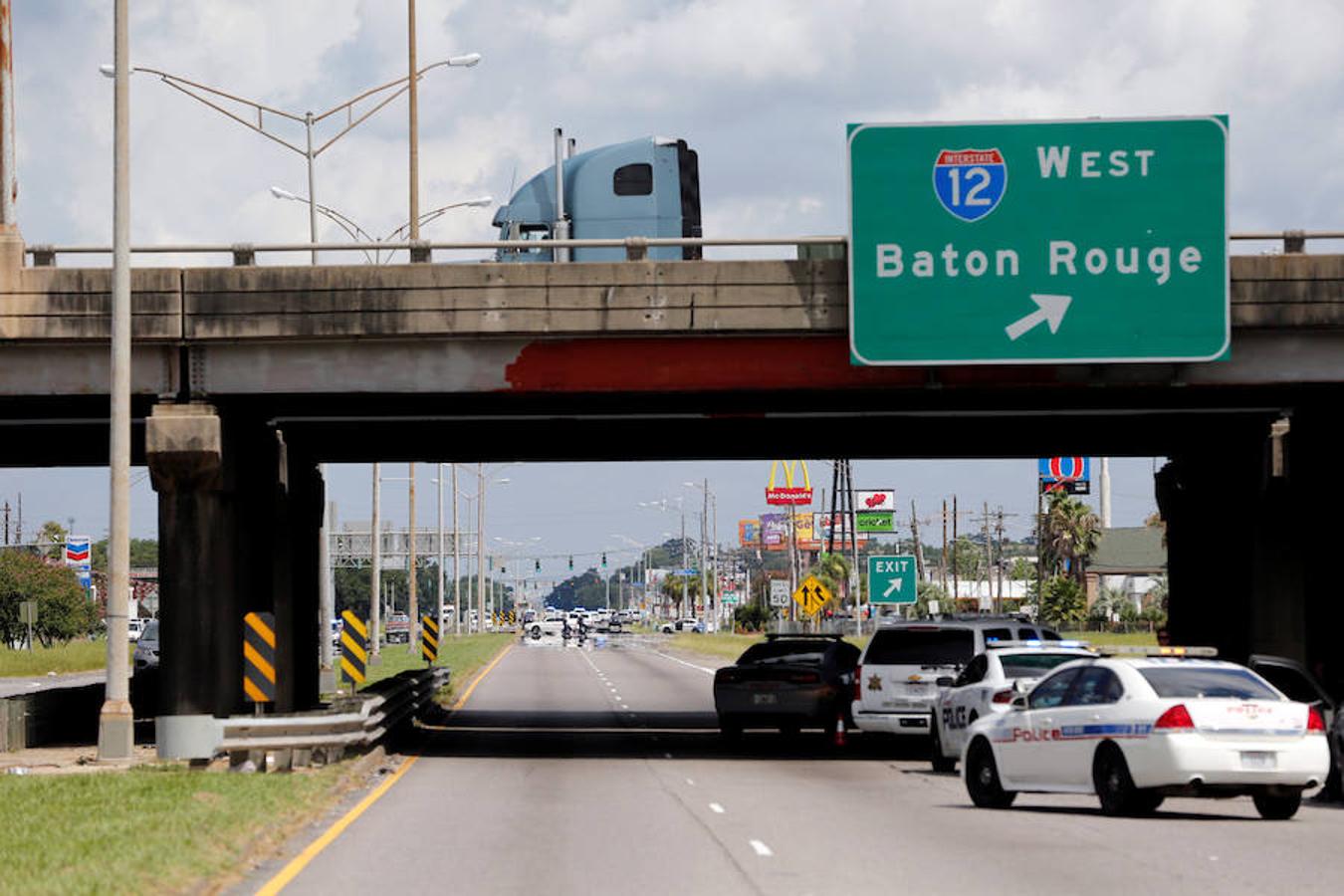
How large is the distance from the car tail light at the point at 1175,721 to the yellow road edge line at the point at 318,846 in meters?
7.44

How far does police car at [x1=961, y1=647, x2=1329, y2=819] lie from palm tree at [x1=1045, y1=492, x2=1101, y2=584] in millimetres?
127465

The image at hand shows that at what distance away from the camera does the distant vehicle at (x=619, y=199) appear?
43375 mm

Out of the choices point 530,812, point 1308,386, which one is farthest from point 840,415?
point 530,812

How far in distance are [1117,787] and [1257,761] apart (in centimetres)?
142

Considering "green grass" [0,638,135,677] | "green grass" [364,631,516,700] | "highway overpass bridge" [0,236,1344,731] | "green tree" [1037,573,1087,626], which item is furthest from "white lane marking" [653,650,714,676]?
"highway overpass bridge" [0,236,1344,731]

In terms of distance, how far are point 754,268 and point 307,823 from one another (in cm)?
1306

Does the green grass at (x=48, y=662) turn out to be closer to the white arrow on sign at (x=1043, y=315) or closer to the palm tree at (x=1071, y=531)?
the white arrow on sign at (x=1043, y=315)

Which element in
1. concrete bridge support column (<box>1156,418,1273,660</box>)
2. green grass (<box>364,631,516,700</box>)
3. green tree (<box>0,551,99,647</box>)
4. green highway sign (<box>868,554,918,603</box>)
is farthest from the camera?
green tree (<box>0,551,99,647</box>)

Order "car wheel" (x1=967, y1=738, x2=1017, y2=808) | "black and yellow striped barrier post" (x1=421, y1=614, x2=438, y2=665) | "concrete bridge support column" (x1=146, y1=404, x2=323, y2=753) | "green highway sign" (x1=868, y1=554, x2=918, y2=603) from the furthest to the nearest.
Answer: "green highway sign" (x1=868, y1=554, x2=918, y2=603)
"black and yellow striped barrier post" (x1=421, y1=614, x2=438, y2=665)
"concrete bridge support column" (x1=146, y1=404, x2=323, y2=753)
"car wheel" (x1=967, y1=738, x2=1017, y2=808)

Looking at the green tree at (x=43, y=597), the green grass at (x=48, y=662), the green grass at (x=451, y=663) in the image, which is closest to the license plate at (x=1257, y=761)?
the green grass at (x=451, y=663)

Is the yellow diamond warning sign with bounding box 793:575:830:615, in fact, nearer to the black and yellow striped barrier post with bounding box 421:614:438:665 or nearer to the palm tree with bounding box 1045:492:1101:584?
the black and yellow striped barrier post with bounding box 421:614:438:665

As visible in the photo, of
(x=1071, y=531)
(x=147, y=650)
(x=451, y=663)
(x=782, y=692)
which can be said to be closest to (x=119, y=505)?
(x=782, y=692)

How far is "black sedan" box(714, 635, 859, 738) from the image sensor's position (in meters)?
34.7

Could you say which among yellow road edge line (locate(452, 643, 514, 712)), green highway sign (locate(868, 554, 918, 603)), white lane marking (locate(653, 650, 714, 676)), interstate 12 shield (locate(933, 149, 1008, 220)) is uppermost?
interstate 12 shield (locate(933, 149, 1008, 220))
